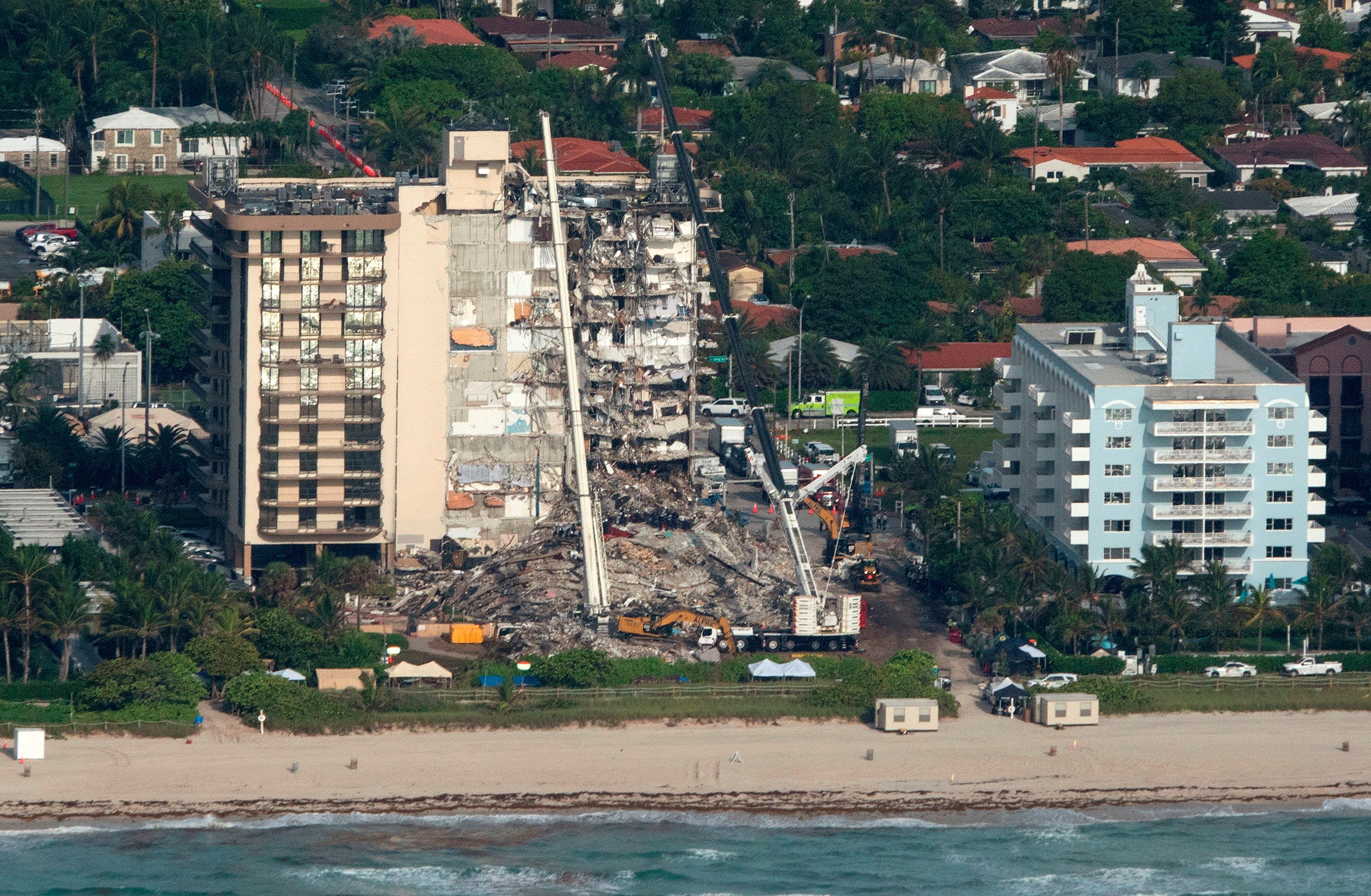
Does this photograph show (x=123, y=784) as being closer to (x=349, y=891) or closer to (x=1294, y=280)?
(x=349, y=891)

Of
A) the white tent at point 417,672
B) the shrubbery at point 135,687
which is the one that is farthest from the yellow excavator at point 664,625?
the shrubbery at point 135,687

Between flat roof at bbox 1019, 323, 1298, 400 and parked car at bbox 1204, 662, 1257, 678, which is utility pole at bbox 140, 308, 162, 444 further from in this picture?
parked car at bbox 1204, 662, 1257, 678

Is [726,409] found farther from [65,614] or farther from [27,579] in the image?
[65,614]

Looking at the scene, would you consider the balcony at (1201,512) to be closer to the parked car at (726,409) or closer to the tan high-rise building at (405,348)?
the tan high-rise building at (405,348)

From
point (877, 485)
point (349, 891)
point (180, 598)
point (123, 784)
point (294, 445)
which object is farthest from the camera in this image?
point (877, 485)

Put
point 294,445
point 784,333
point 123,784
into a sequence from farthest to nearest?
1. point 784,333
2. point 294,445
3. point 123,784

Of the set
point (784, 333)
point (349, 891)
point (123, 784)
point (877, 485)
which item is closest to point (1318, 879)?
point (349, 891)
